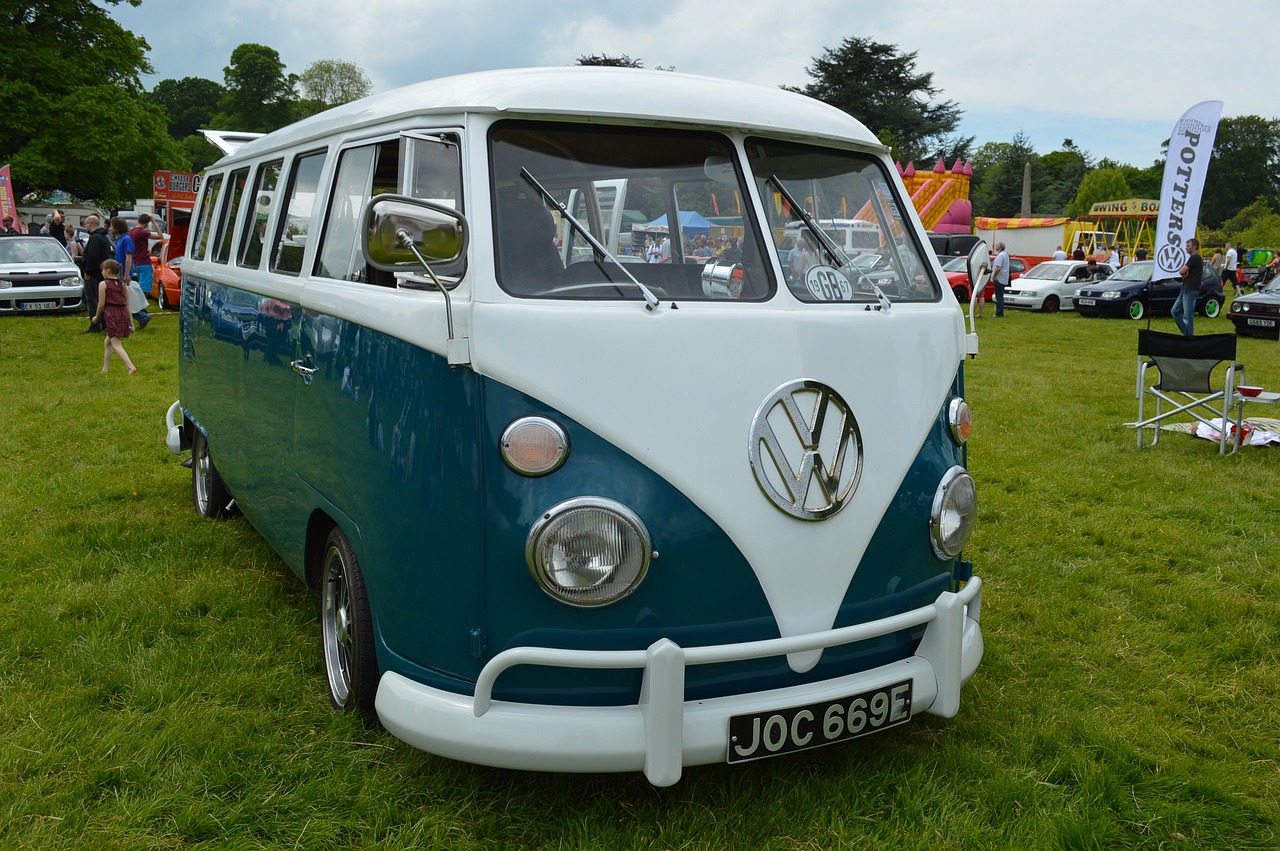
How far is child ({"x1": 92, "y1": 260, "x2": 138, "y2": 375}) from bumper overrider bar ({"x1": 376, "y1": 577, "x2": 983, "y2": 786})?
34.8 ft

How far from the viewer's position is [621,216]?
3.47m

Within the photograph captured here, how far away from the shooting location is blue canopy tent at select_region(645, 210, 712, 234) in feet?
11.6

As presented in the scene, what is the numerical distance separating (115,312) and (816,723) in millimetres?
11513

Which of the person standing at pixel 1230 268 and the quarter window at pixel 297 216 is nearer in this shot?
the quarter window at pixel 297 216

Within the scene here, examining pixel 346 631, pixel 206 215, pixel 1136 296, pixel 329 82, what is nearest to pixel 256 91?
pixel 329 82

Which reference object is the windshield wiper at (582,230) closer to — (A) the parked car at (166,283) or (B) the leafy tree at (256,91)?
(A) the parked car at (166,283)

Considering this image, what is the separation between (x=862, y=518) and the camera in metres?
3.21

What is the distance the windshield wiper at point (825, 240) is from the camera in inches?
141

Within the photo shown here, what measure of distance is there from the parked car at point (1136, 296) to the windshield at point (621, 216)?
79.9ft

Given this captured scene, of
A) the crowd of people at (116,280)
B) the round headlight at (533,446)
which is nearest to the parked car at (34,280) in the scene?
the crowd of people at (116,280)

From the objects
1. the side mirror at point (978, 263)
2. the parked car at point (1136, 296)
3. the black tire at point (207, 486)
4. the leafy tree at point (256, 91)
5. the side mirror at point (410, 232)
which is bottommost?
the black tire at point (207, 486)

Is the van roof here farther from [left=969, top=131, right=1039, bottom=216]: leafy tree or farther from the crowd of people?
[left=969, top=131, right=1039, bottom=216]: leafy tree

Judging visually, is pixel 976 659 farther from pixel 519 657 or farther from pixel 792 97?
pixel 792 97

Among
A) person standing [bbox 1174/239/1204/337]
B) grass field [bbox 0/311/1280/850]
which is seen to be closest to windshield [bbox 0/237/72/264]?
grass field [bbox 0/311/1280/850]
